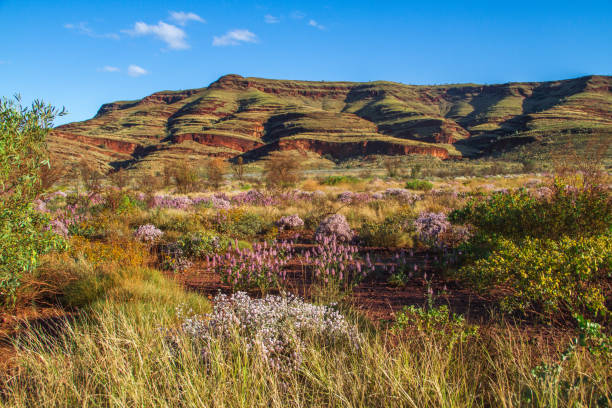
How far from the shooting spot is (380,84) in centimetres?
17325

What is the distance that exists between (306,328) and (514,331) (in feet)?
6.70

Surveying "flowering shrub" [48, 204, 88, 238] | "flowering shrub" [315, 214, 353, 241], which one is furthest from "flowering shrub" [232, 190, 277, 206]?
"flowering shrub" [48, 204, 88, 238]

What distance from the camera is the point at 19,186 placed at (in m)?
3.30

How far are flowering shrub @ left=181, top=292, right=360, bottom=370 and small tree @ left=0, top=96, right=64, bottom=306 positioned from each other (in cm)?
223

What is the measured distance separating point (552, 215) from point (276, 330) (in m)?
4.96

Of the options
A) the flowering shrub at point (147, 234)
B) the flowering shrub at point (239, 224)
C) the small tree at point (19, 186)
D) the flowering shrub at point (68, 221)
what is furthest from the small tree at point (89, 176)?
the small tree at point (19, 186)

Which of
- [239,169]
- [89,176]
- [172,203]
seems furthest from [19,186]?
[239,169]

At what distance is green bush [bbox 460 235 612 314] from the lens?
10.2ft

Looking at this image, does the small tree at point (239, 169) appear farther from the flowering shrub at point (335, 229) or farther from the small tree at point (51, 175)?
the flowering shrub at point (335, 229)

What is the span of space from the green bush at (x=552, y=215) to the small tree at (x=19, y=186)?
651 centimetres

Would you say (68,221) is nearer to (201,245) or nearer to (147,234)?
(147,234)

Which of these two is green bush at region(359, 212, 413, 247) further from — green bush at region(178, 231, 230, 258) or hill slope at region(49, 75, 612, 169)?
hill slope at region(49, 75, 612, 169)

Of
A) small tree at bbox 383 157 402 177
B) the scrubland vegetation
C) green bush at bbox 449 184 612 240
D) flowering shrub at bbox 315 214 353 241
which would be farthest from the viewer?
small tree at bbox 383 157 402 177

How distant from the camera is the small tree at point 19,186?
3.25 meters
